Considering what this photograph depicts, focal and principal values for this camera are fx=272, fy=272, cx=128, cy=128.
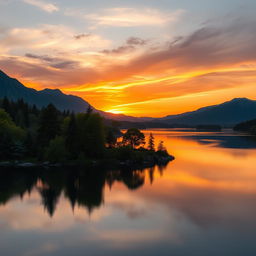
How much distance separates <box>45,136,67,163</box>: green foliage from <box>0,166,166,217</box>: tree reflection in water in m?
6.13

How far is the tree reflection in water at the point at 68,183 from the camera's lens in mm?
40219

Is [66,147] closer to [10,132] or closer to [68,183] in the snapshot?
[10,132]

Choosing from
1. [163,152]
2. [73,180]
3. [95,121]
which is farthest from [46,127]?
[163,152]

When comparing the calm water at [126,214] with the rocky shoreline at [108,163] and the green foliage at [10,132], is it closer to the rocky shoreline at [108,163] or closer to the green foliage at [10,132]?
the rocky shoreline at [108,163]

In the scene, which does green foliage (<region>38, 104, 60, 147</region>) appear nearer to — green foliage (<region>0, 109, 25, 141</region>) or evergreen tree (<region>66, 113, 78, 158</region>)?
green foliage (<region>0, 109, 25, 141</region>)

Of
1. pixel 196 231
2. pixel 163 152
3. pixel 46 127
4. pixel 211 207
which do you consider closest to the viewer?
pixel 196 231

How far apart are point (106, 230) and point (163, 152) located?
182 ft

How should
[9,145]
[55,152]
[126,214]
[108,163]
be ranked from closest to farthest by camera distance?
[126,214], [55,152], [9,145], [108,163]

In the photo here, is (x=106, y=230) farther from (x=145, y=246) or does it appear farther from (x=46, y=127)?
(x=46, y=127)

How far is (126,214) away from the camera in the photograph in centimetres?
3438

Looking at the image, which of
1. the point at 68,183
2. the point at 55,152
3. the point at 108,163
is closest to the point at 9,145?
the point at 55,152

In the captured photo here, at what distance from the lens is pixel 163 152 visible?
3273 inches

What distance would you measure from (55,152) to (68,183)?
771 inches

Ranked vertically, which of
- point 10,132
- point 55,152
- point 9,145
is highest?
point 10,132
